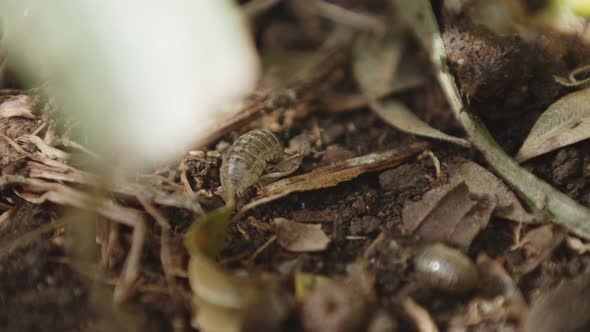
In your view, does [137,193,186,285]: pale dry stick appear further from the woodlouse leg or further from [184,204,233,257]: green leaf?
the woodlouse leg

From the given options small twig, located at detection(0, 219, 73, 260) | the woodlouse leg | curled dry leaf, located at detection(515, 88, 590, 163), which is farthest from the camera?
the woodlouse leg

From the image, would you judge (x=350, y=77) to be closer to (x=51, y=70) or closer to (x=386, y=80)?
(x=386, y=80)

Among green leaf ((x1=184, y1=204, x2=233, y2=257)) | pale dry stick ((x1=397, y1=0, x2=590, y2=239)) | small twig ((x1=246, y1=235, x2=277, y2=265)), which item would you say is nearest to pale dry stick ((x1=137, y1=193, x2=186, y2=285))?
green leaf ((x1=184, y1=204, x2=233, y2=257))

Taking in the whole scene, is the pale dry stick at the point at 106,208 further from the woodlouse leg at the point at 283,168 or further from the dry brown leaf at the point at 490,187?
the dry brown leaf at the point at 490,187

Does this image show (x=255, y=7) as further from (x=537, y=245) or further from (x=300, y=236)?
(x=537, y=245)

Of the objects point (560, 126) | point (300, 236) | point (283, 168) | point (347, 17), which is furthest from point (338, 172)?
point (347, 17)
